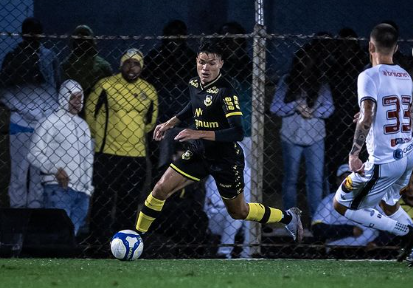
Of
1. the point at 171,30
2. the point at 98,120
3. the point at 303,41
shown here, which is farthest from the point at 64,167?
the point at 303,41

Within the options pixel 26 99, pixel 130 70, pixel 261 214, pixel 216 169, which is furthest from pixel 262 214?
pixel 26 99

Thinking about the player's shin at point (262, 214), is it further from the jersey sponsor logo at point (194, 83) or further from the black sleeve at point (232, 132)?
the jersey sponsor logo at point (194, 83)

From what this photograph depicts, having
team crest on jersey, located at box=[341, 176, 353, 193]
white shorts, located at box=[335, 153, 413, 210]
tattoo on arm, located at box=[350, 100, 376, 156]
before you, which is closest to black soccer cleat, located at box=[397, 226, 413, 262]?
white shorts, located at box=[335, 153, 413, 210]

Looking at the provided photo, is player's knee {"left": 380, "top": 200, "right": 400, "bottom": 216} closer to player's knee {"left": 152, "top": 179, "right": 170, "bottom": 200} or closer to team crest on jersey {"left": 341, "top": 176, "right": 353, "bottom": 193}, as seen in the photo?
team crest on jersey {"left": 341, "top": 176, "right": 353, "bottom": 193}

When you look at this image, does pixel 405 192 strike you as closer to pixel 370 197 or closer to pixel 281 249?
pixel 281 249

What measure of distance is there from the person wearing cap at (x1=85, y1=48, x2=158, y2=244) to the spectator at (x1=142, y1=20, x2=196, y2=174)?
0.18m

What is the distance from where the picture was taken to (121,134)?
972cm

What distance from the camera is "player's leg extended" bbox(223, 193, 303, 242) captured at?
8.52 m

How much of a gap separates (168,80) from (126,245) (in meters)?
2.23

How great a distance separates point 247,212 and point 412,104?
1.61 meters

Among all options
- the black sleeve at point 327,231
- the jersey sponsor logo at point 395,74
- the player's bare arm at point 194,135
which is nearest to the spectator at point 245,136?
the black sleeve at point 327,231

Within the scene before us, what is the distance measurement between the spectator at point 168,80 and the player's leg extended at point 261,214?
4.92 ft

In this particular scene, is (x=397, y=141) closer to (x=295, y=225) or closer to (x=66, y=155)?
(x=295, y=225)

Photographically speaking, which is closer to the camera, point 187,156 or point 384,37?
point 384,37
